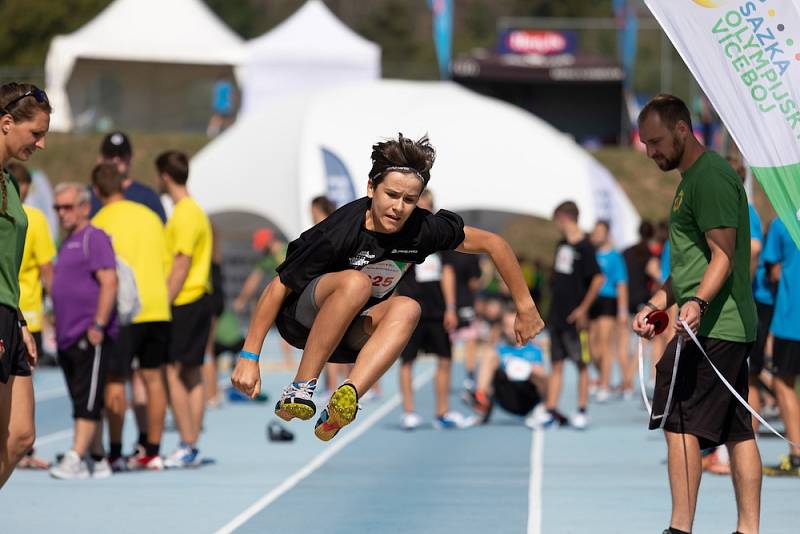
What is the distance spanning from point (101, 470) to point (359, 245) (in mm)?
4666

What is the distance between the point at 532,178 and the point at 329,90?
501 cm

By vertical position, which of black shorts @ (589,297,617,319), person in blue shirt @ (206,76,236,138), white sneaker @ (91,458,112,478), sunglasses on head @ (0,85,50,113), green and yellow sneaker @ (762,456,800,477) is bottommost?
white sneaker @ (91,458,112,478)

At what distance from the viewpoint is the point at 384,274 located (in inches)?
252

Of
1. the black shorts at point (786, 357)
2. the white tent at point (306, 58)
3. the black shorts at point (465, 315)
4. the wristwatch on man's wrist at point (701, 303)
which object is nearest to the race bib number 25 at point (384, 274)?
the wristwatch on man's wrist at point (701, 303)

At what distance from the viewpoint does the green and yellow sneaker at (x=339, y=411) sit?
6027mm

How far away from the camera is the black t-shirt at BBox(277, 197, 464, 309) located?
618 centimetres

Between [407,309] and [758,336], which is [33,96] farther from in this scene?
[758,336]

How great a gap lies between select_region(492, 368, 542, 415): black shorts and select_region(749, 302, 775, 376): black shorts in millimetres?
3487

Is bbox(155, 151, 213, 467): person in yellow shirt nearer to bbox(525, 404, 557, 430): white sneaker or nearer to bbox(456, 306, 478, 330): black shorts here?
bbox(525, 404, 557, 430): white sneaker

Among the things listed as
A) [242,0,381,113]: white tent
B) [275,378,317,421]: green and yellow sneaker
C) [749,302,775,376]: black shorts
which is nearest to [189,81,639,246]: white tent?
[242,0,381,113]: white tent

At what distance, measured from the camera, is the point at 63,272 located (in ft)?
32.6

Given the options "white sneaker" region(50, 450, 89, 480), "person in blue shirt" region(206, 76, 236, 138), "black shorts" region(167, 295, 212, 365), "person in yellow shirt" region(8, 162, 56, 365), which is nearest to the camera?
"person in yellow shirt" region(8, 162, 56, 365)

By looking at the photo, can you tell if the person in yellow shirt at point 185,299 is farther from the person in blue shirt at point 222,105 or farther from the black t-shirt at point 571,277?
the person in blue shirt at point 222,105

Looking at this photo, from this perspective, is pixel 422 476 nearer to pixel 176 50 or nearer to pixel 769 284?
pixel 769 284
